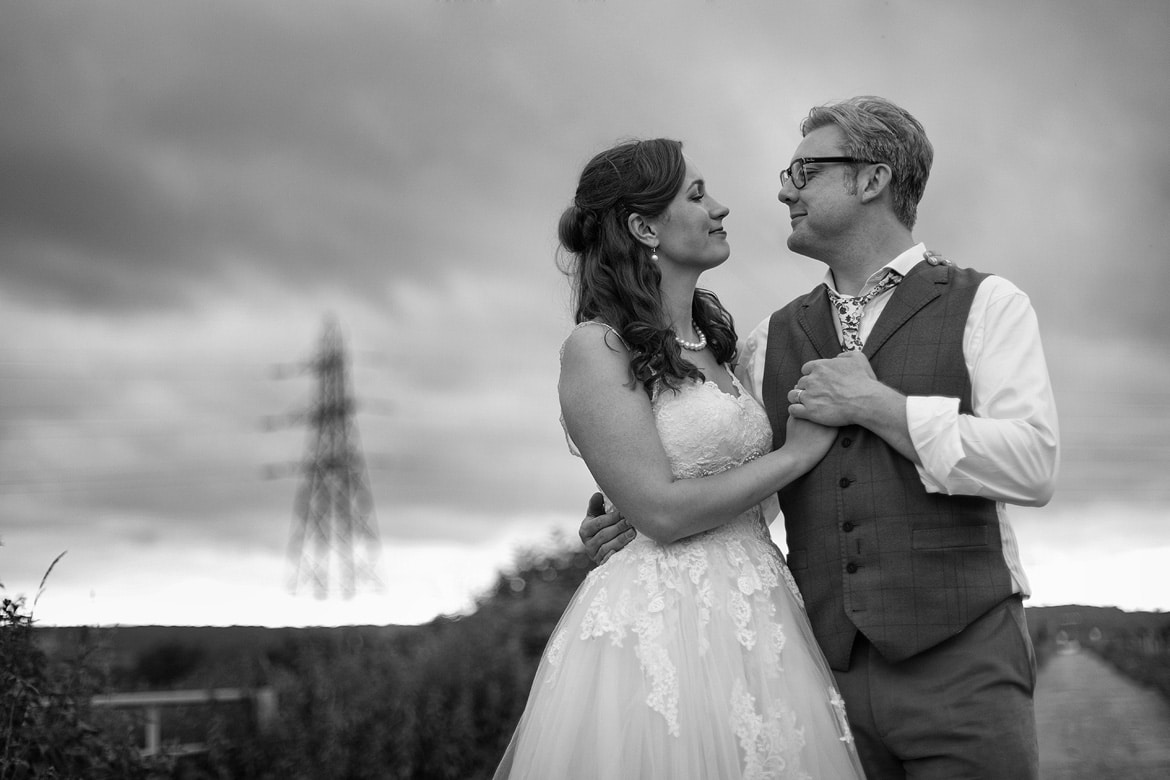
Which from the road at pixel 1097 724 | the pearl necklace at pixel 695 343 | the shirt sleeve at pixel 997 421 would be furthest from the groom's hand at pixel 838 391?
the road at pixel 1097 724

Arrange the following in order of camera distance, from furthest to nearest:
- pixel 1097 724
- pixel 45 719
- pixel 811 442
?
pixel 1097 724 → pixel 45 719 → pixel 811 442

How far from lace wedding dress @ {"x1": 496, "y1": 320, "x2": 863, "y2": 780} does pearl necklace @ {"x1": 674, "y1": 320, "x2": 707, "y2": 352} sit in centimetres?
22

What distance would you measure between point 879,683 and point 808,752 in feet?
0.91

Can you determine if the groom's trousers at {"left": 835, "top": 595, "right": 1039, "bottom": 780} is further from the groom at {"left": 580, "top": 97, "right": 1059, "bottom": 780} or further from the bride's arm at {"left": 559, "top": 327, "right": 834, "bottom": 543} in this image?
the bride's arm at {"left": 559, "top": 327, "right": 834, "bottom": 543}

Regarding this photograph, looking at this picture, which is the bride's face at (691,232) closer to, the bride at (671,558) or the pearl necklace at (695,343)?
the bride at (671,558)

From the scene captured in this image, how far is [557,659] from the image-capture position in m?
3.14

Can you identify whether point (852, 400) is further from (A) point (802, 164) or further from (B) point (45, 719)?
(B) point (45, 719)

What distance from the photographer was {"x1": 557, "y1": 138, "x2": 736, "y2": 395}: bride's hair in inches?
135

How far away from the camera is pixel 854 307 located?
3.30 m

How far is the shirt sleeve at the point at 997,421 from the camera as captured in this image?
9.02ft

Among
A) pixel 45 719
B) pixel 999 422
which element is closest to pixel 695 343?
pixel 999 422

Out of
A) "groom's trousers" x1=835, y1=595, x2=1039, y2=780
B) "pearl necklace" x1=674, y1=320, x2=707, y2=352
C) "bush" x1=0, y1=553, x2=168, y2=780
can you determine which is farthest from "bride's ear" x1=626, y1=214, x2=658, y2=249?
"bush" x1=0, y1=553, x2=168, y2=780

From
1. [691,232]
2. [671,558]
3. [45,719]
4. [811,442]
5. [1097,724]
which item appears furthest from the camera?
[1097,724]

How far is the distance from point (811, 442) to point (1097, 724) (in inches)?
132
